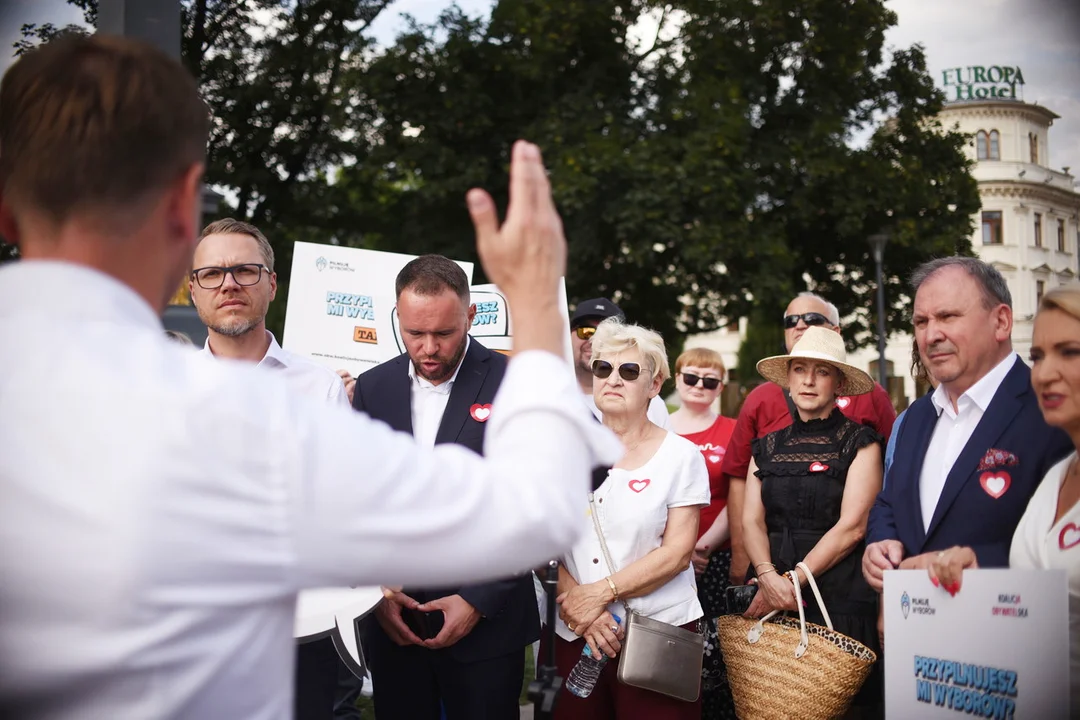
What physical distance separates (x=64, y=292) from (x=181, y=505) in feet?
1.03

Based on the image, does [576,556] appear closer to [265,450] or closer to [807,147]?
[265,450]

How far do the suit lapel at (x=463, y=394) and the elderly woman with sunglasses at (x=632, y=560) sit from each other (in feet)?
2.19

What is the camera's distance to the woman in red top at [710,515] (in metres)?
4.67

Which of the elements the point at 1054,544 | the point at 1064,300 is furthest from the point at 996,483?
the point at 1064,300

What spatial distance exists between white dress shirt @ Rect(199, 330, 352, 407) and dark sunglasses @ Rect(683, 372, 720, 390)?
2.90 meters

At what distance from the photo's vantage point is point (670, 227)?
704 inches

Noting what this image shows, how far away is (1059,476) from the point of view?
9.00ft

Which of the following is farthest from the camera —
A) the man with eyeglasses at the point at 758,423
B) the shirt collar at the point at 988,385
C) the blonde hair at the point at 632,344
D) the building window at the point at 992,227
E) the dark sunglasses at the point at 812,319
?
the building window at the point at 992,227

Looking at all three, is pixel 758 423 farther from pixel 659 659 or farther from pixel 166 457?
pixel 166 457

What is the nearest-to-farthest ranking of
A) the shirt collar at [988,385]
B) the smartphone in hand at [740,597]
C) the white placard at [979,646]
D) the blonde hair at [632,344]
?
the white placard at [979,646] < the shirt collar at [988,385] < the smartphone in hand at [740,597] < the blonde hair at [632,344]

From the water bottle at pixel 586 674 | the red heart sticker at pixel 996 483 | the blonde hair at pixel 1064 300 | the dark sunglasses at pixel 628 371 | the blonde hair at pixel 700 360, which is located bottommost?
the water bottle at pixel 586 674

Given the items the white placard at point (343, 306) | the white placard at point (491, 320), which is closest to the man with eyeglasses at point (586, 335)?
the white placard at point (491, 320)

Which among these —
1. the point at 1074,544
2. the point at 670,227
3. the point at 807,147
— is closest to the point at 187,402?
the point at 1074,544

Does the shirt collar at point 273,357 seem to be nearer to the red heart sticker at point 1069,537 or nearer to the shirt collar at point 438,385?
the shirt collar at point 438,385
